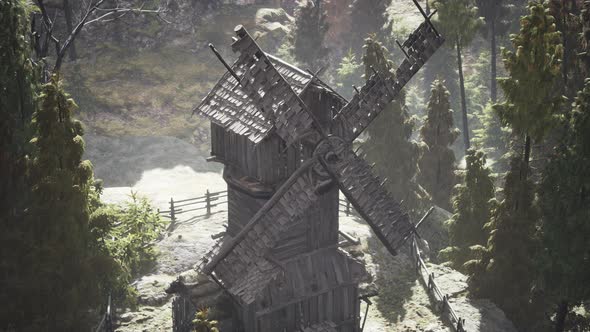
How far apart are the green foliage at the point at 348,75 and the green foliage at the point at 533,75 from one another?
105ft

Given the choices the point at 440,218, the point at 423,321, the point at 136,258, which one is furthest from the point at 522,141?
the point at 136,258

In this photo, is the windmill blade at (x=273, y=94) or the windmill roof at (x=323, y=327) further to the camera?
the windmill roof at (x=323, y=327)

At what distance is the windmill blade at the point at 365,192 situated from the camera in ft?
53.4

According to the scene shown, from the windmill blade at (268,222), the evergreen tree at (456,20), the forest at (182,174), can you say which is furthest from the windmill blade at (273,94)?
the evergreen tree at (456,20)

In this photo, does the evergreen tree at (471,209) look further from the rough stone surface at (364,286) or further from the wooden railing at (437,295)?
the wooden railing at (437,295)

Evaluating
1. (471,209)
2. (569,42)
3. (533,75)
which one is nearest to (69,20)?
(471,209)

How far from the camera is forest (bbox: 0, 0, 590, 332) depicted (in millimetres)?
17609

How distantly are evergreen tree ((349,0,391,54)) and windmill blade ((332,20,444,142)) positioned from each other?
1438 inches

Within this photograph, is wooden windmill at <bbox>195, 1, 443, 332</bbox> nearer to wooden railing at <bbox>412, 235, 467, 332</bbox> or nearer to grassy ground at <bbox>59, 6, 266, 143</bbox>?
wooden railing at <bbox>412, 235, 467, 332</bbox>

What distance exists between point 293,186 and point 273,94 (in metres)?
2.60

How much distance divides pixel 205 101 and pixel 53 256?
667 cm

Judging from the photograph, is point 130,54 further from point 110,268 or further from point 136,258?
point 110,268

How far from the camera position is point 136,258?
23875 millimetres

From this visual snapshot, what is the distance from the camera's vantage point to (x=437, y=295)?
23.9m
